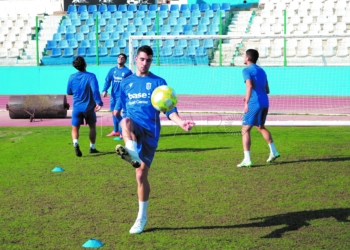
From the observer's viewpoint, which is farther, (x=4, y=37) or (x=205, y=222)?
(x=4, y=37)

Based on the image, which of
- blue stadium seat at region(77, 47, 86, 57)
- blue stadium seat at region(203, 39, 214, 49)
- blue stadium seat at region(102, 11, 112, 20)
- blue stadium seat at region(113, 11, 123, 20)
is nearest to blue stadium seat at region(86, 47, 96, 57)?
blue stadium seat at region(77, 47, 86, 57)

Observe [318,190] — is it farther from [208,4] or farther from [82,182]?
[208,4]

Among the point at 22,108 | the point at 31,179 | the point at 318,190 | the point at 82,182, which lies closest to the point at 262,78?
the point at 318,190

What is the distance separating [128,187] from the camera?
31.2ft

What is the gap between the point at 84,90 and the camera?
12594mm

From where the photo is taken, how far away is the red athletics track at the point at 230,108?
19.8 metres

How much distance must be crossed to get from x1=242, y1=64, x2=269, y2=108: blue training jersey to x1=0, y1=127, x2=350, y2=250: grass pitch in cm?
113

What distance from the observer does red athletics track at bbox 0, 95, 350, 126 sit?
19.8 m

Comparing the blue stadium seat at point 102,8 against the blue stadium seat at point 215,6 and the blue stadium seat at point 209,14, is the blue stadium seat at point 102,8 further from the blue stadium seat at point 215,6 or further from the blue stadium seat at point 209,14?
the blue stadium seat at point 209,14

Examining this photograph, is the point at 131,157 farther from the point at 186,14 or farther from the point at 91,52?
the point at 186,14

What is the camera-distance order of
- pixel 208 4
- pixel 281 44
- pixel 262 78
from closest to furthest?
pixel 262 78, pixel 281 44, pixel 208 4

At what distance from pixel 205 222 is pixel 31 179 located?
387cm

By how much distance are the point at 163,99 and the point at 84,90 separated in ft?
19.4

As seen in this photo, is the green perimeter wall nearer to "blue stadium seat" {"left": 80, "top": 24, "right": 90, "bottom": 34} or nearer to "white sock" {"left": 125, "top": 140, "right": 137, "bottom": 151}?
"blue stadium seat" {"left": 80, "top": 24, "right": 90, "bottom": 34}
